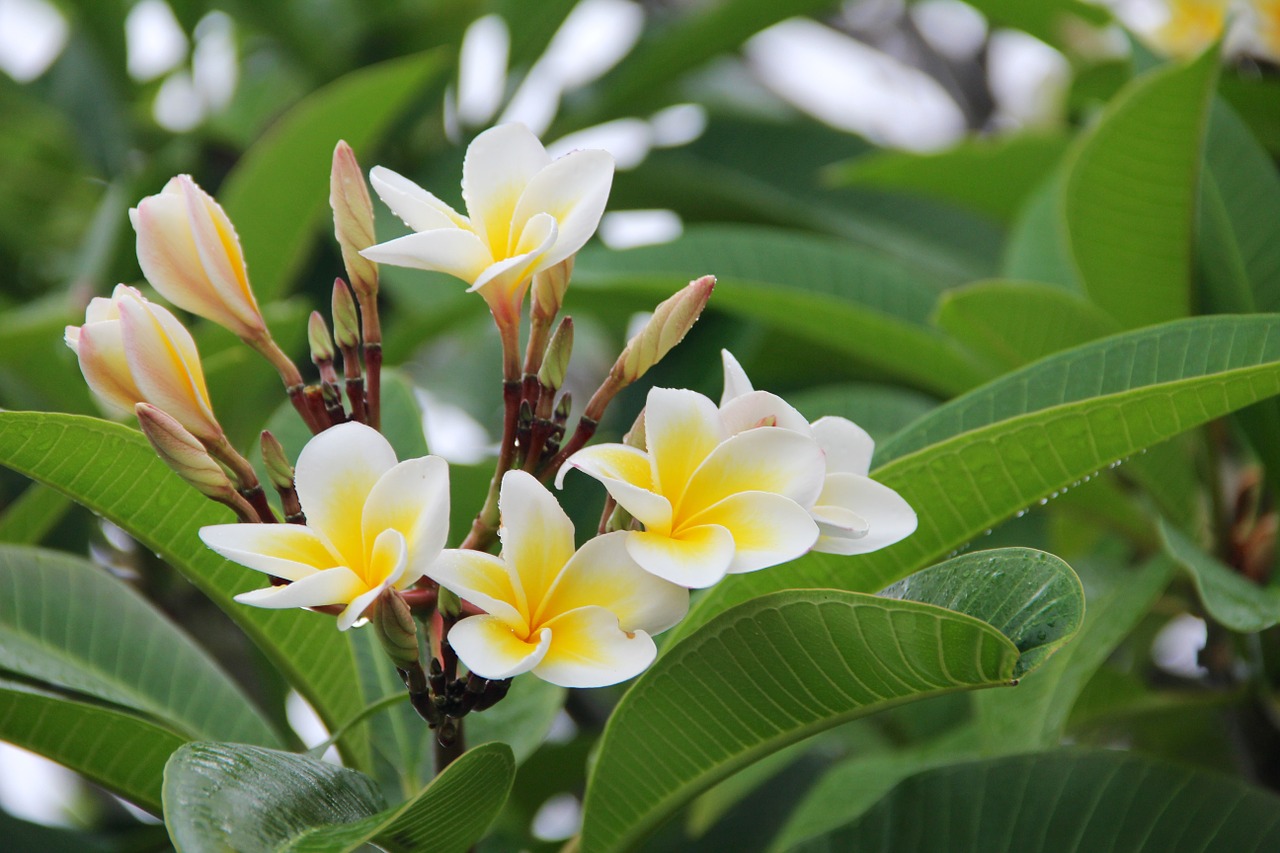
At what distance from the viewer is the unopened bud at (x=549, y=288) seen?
714 millimetres

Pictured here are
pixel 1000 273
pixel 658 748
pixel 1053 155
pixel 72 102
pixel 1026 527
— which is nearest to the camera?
pixel 658 748

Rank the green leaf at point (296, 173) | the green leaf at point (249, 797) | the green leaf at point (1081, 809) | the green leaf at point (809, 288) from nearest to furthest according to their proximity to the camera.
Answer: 1. the green leaf at point (249, 797)
2. the green leaf at point (1081, 809)
3. the green leaf at point (809, 288)
4. the green leaf at point (296, 173)

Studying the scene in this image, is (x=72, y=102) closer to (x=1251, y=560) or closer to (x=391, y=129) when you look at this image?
(x=391, y=129)

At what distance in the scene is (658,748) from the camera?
2.47ft

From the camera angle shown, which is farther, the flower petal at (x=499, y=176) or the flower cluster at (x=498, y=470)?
the flower petal at (x=499, y=176)

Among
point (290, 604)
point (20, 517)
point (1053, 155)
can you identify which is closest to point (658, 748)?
point (290, 604)

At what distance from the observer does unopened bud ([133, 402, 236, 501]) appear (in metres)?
0.62

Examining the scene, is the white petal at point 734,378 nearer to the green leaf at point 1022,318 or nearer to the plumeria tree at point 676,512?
the plumeria tree at point 676,512

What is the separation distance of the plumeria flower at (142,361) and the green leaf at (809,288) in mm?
614

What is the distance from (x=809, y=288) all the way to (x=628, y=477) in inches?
28.6

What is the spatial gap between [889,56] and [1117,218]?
168cm

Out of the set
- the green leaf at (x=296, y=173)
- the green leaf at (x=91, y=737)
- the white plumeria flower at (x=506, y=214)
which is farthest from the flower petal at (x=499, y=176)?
the green leaf at (x=296, y=173)

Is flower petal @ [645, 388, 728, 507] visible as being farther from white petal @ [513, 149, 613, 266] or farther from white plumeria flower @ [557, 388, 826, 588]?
white petal @ [513, 149, 613, 266]

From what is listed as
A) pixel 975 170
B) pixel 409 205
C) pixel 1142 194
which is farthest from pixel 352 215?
pixel 975 170
